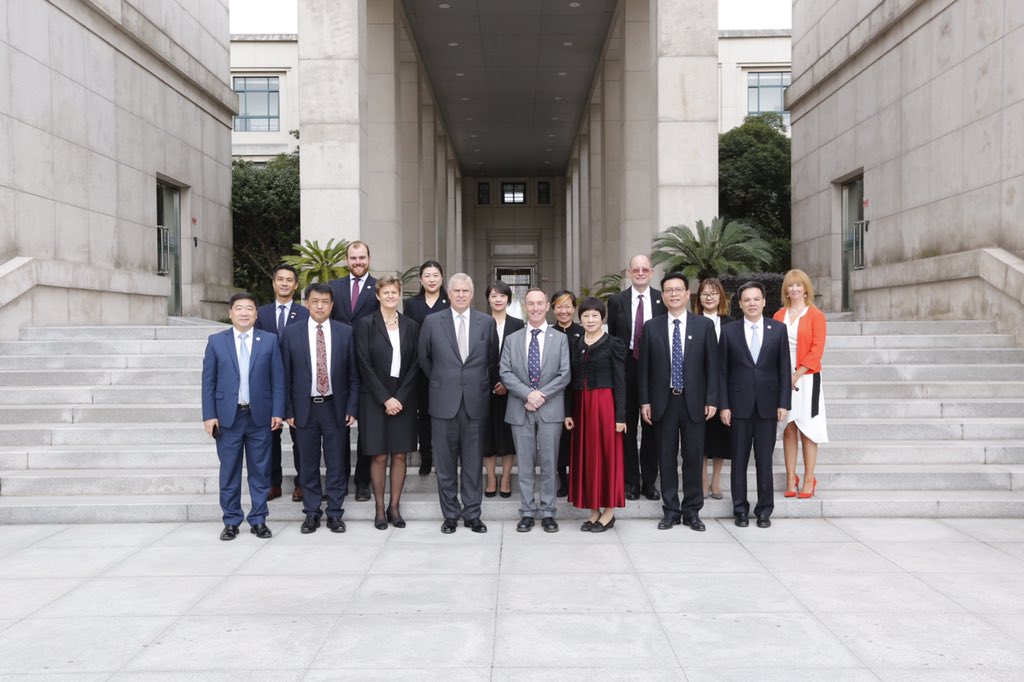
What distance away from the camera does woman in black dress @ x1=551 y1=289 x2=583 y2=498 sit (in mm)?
7215

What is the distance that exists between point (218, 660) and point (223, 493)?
2.62 metres

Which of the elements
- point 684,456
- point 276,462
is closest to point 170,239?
point 276,462

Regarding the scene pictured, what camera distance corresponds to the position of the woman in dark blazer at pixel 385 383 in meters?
6.93

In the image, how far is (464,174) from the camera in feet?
145

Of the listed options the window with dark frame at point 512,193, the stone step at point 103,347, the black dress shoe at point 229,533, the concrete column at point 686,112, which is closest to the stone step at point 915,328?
the concrete column at point 686,112

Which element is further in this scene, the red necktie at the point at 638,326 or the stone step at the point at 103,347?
the stone step at the point at 103,347

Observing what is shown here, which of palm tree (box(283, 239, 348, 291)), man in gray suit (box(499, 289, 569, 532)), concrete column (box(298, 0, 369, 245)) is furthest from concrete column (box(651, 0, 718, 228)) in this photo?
man in gray suit (box(499, 289, 569, 532))

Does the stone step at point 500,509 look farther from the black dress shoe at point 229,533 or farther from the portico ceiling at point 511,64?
the portico ceiling at point 511,64

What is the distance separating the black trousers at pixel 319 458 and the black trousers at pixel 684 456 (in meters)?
2.66

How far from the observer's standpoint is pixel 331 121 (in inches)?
563

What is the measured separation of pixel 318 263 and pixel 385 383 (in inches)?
275

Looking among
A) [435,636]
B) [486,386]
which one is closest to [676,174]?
[486,386]

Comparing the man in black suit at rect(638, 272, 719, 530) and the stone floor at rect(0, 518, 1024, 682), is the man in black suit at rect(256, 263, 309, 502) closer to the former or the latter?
the stone floor at rect(0, 518, 1024, 682)

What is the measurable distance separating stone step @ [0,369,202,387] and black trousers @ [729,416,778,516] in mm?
6295
